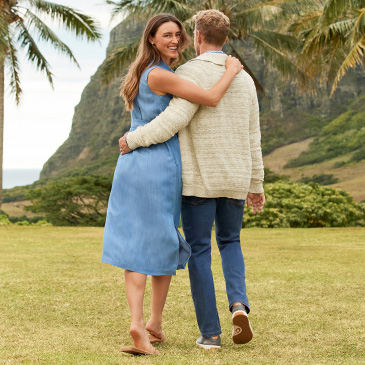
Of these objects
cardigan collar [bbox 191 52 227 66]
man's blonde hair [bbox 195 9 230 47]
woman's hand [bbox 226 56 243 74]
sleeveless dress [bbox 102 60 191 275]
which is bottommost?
sleeveless dress [bbox 102 60 191 275]

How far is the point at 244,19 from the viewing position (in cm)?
1791

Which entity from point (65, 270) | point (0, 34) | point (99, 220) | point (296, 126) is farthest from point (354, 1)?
point (296, 126)

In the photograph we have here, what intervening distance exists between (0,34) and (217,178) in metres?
12.3

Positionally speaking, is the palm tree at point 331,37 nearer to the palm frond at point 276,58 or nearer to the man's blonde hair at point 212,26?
the palm frond at point 276,58

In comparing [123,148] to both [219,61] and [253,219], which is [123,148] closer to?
[219,61]

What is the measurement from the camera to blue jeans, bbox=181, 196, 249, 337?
3.28 meters

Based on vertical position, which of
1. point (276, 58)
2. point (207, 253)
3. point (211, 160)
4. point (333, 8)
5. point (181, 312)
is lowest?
point (181, 312)

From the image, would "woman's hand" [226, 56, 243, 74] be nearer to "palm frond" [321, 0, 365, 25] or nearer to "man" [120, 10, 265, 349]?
"man" [120, 10, 265, 349]

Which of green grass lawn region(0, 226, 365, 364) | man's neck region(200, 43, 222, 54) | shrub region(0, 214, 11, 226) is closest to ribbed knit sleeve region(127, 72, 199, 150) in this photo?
man's neck region(200, 43, 222, 54)

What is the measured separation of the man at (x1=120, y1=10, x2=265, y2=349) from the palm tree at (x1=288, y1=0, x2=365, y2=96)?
1097 centimetres

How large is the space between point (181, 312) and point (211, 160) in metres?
1.63

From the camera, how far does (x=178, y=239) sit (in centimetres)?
321

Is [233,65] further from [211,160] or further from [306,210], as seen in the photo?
[306,210]

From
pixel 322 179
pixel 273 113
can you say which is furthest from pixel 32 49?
pixel 273 113
